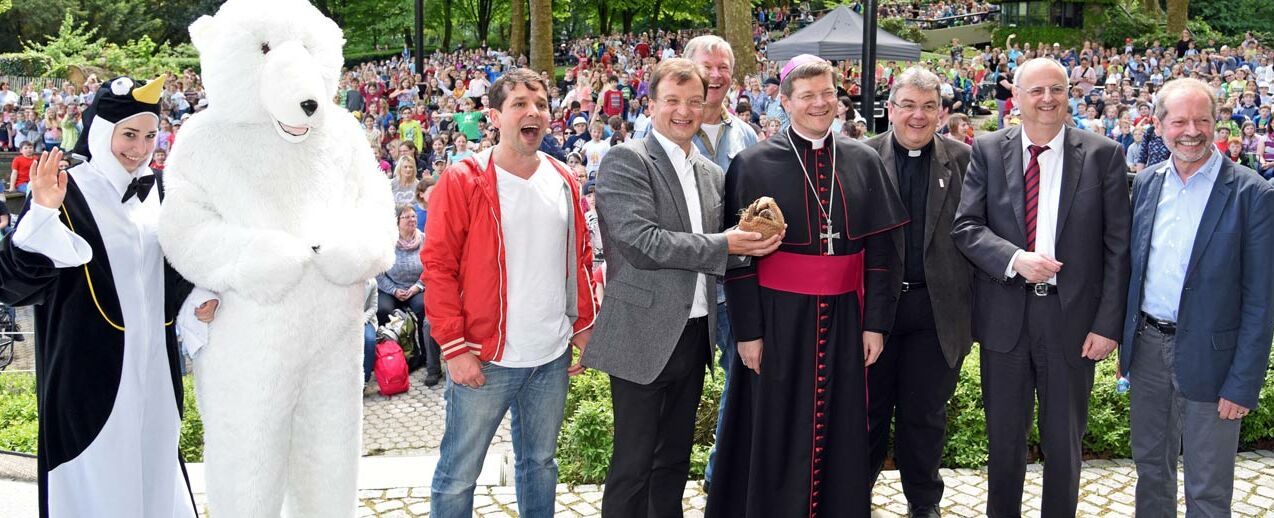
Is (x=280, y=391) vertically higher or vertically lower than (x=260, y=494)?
higher

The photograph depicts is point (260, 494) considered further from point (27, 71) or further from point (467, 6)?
point (467, 6)

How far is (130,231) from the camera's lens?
3660mm

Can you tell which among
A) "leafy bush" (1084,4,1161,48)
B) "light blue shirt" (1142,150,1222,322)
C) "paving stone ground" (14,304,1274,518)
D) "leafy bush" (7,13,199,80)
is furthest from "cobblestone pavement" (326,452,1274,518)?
"leafy bush" (1084,4,1161,48)

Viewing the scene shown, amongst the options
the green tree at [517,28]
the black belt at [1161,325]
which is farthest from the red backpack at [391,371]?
the green tree at [517,28]

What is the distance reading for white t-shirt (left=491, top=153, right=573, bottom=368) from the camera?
12.6 ft

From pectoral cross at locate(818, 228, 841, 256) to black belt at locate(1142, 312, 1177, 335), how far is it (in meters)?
1.31

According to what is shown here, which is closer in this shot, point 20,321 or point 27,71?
point 20,321

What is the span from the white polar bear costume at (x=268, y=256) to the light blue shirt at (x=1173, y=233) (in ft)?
9.89

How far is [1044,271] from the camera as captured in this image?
4.05 meters

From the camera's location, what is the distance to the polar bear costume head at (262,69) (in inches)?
140

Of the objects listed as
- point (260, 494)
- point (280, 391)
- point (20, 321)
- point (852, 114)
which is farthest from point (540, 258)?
point (852, 114)

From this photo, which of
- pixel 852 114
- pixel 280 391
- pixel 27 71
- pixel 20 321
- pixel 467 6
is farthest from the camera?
pixel 467 6

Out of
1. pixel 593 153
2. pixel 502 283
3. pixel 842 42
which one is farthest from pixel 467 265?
pixel 842 42

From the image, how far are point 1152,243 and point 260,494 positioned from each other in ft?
11.6
